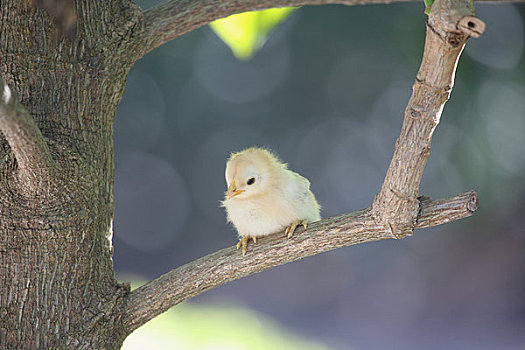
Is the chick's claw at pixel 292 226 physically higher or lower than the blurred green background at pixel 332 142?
lower

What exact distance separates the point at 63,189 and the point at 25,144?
12 cm

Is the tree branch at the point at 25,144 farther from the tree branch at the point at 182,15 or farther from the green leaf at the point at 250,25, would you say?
the green leaf at the point at 250,25

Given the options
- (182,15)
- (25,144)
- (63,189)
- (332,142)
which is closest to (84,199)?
(63,189)

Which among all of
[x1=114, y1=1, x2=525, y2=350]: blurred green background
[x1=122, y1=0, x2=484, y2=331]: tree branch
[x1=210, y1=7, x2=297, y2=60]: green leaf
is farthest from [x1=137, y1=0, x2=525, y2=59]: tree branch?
[x1=114, y1=1, x2=525, y2=350]: blurred green background

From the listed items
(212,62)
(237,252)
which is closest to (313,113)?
(212,62)

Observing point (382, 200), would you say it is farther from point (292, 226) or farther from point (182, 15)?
point (182, 15)

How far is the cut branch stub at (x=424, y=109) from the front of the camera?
53 centimetres

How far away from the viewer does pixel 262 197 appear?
1.14m

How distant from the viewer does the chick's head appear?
1.13m

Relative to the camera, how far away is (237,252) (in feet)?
2.89

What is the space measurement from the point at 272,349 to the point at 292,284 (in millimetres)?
885

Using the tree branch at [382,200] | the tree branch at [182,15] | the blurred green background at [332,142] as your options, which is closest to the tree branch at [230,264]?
the tree branch at [382,200]

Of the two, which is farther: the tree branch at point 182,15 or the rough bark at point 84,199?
the tree branch at point 182,15

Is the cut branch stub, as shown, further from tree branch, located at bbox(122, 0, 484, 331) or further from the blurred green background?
the blurred green background
